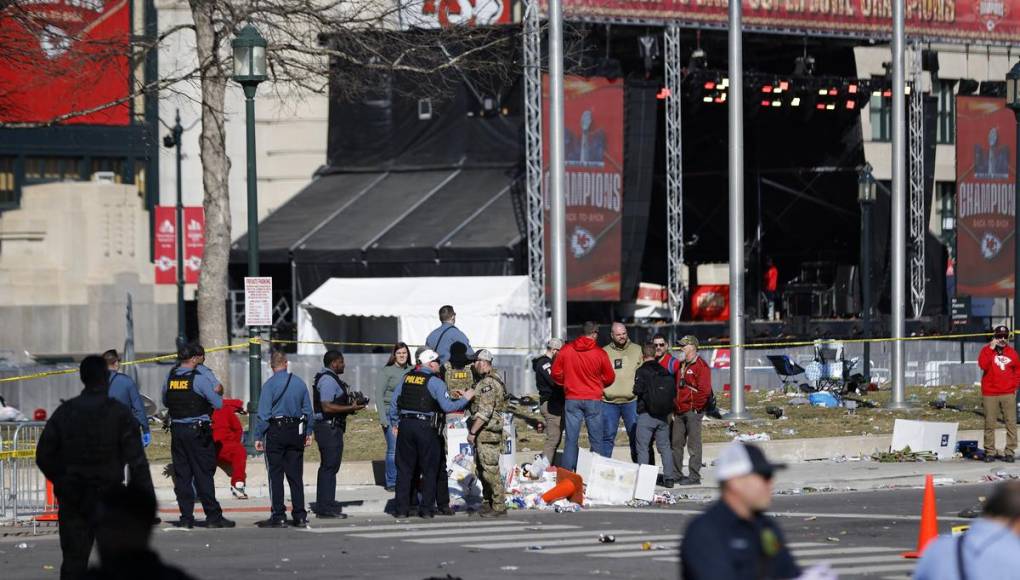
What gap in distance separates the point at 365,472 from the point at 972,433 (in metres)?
9.12

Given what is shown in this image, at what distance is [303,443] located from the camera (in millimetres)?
17875

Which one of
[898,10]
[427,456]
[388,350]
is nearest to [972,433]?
[898,10]

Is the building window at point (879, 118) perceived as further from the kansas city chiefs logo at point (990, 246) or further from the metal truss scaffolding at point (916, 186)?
the kansas city chiefs logo at point (990, 246)

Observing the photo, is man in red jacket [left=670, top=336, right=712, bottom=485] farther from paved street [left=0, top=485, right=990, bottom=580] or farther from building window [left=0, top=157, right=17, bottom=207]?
building window [left=0, top=157, right=17, bottom=207]

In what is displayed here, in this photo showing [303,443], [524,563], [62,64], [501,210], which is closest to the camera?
[524,563]

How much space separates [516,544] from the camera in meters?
16.1

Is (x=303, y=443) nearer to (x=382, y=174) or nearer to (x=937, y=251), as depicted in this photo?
(x=382, y=174)

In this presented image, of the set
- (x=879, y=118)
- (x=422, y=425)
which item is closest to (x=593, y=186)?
(x=879, y=118)

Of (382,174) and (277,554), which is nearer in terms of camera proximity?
(277,554)

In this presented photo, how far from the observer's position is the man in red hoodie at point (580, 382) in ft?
67.1

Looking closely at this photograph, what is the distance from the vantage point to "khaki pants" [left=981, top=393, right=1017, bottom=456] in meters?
23.3

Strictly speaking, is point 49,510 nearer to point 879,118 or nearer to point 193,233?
point 193,233

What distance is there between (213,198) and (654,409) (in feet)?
32.5

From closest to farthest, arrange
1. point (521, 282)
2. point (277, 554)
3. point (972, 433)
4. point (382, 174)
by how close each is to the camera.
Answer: point (277, 554) → point (972, 433) → point (521, 282) → point (382, 174)
